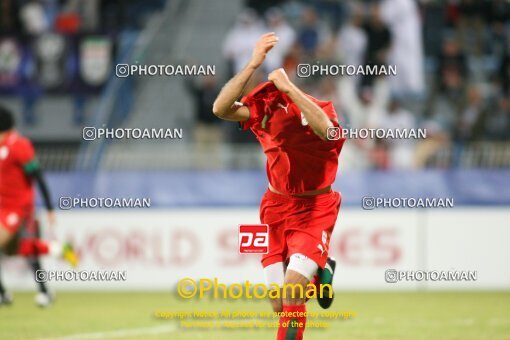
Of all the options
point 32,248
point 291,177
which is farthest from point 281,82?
point 32,248

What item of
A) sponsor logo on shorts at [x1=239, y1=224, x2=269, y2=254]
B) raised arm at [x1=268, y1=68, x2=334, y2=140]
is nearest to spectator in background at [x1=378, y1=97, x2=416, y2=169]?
sponsor logo on shorts at [x1=239, y1=224, x2=269, y2=254]

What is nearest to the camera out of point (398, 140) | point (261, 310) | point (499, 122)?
point (261, 310)

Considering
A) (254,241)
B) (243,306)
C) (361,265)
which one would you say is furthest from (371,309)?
(254,241)

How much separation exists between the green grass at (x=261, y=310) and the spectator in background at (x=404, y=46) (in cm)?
487

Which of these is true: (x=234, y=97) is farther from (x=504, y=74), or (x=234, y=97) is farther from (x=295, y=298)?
(x=504, y=74)

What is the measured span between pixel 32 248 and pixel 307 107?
6.64m

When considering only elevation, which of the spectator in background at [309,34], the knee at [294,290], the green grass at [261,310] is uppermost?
the spectator in background at [309,34]

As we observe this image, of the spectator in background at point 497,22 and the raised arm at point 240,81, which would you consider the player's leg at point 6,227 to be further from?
the spectator in background at point 497,22

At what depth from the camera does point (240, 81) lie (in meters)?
8.42

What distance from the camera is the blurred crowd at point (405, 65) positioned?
63.1 feet

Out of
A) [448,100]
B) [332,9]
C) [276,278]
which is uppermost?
[332,9]

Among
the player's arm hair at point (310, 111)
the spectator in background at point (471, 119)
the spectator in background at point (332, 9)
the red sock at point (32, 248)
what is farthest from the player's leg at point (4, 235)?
the spectator in background at point (332, 9)

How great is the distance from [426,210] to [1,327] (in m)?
7.86

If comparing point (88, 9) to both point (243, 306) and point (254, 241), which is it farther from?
point (254, 241)
